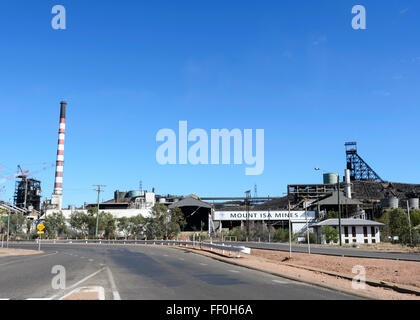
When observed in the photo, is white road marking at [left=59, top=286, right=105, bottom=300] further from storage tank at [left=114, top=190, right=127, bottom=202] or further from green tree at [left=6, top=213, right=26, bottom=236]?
storage tank at [left=114, top=190, right=127, bottom=202]

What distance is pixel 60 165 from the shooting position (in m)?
106

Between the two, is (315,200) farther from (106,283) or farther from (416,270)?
(106,283)

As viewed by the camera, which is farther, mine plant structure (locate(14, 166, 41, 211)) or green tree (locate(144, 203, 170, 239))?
mine plant structure (locate(14, 166, 41, 211))

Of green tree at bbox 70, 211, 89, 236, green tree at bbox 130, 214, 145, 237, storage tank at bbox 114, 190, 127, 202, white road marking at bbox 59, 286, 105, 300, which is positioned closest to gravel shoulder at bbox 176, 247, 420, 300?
white road marking at bbox 59, 286, 105, 300

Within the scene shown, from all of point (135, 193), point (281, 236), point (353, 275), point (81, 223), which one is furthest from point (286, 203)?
point (353, 275)

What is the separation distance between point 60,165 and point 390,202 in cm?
8272

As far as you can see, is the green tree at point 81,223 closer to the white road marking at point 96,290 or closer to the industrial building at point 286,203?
the industrial building at point 286,203

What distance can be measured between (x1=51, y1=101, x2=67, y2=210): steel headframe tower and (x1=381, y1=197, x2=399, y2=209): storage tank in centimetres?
8175

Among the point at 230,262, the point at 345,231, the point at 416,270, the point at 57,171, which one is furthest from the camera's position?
the point at 57,171

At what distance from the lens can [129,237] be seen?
8831 cm

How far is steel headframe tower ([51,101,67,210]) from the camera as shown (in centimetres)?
10650

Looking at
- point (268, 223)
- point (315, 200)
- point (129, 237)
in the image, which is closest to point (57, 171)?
point (129, 237)

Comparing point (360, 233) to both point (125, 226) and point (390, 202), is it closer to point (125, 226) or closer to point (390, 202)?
point (390, 202)
